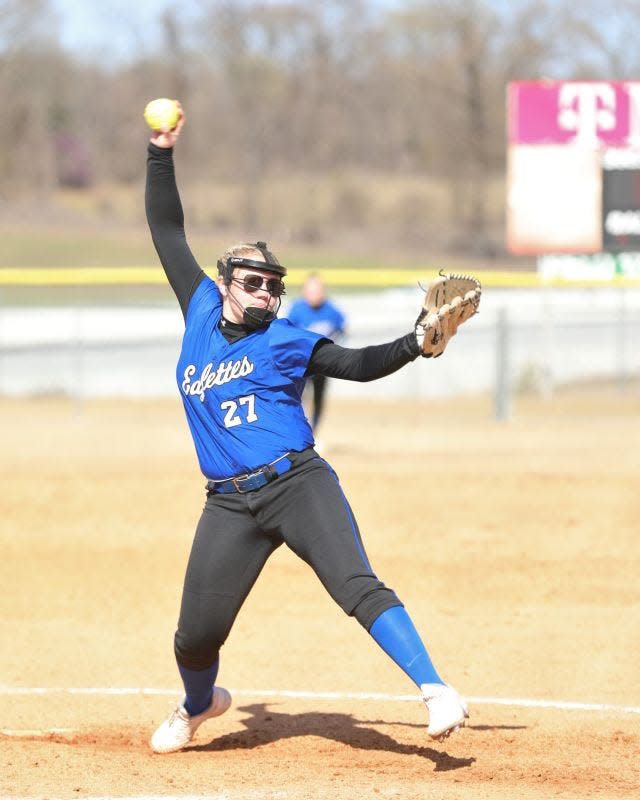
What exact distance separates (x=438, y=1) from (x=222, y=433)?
37312 millimetres

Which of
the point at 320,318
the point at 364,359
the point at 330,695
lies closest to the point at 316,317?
the point at 320,318

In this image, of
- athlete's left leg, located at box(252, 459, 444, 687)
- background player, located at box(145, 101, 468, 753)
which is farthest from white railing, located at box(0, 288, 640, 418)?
athlete's left leg, located at box(252, 459, 444, 687)

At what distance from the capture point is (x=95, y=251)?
106 feet

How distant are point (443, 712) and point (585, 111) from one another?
14529 millimetres

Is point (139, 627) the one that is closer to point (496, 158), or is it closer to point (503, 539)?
point (503, 539)

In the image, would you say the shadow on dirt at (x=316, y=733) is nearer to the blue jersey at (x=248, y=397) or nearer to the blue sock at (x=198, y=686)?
the blue sock at (x=198, y=686)

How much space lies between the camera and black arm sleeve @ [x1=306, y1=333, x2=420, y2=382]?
434 centimetres

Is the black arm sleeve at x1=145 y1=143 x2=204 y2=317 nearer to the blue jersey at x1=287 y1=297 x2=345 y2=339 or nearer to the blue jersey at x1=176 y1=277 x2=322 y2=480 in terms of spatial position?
the blue jersey at x1=176 y1=277 x2=322 y2=480

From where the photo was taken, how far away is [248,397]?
4695 millimetres

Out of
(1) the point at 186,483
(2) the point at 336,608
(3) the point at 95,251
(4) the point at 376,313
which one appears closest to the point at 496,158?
(3) the point at 95,251

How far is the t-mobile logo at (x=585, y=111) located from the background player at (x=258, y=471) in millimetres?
13681

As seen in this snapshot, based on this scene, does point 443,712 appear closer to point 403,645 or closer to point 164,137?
point 403,645

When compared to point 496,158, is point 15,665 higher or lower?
lower

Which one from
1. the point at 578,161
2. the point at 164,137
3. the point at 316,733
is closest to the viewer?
the point at 164,137
